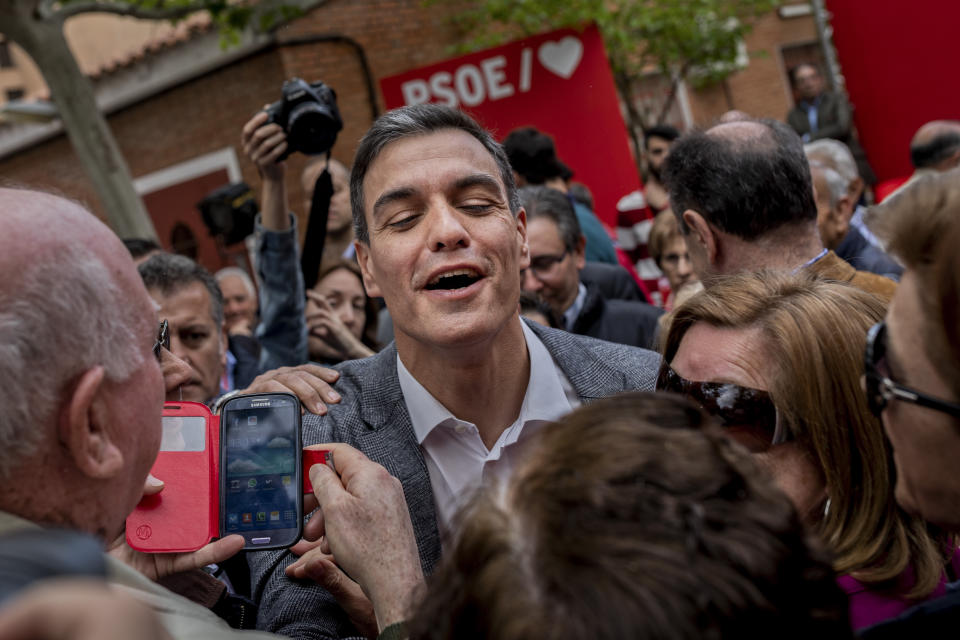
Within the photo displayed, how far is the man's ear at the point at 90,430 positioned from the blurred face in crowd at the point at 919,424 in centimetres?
112

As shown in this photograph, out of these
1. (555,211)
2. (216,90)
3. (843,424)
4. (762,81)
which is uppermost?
(216,90)

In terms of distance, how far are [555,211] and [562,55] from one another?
93.9 inches

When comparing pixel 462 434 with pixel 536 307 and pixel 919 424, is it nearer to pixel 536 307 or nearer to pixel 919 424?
pixel 919 424

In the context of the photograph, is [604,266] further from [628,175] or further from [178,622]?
[178,622]

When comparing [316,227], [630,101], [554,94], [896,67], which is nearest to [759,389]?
[316,227]

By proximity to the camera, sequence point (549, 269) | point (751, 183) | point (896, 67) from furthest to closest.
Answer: point (896, 67) → point (549, 269) → point (751, 183)

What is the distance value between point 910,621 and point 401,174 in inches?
55.9

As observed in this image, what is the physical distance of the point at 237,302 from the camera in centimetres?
554

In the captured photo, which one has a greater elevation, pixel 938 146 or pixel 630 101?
pixel 630 101

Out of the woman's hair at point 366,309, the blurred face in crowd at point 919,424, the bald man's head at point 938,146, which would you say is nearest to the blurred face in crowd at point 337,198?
the woman's hair at point 366,309

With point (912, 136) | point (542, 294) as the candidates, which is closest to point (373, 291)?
point (542, 294)

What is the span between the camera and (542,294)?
4.16 metres

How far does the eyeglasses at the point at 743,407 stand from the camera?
1765 mm

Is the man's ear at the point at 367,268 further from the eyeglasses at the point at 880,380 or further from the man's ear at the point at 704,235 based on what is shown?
the eyeglasses at the point at 880,380
